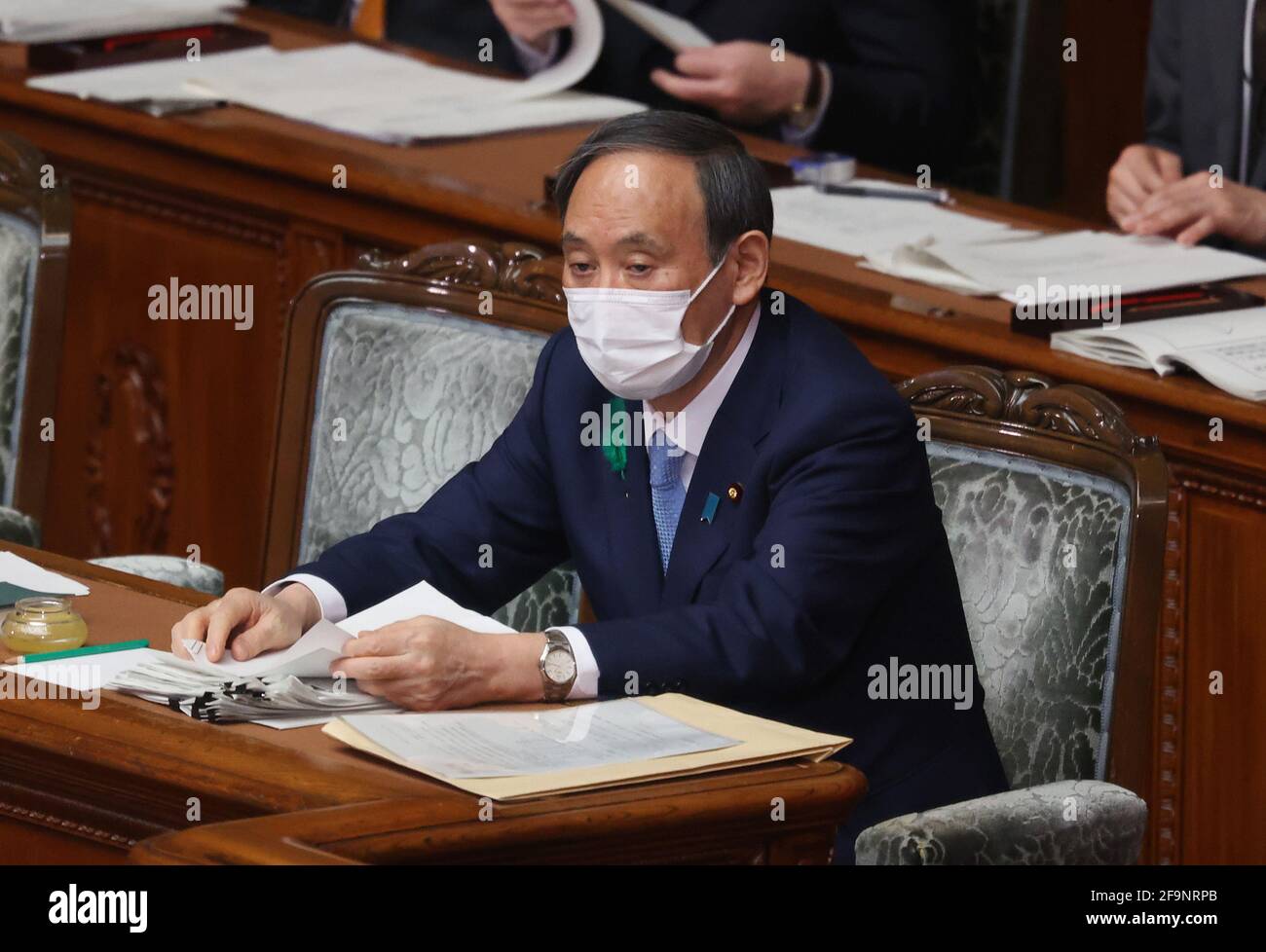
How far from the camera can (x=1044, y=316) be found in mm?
3072

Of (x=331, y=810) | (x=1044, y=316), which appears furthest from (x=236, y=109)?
(x=331, y=810)

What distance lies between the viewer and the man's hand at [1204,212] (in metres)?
3.49

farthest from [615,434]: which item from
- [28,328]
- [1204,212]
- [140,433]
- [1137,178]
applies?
[140,433]

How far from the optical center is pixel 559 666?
82.7 inches

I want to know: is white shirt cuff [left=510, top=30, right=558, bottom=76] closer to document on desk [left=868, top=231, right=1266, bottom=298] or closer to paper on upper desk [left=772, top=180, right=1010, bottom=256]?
paper on upper desk [left=772, top=180, right=1010, bottom=256]

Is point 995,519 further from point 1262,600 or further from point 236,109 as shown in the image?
point 236,109

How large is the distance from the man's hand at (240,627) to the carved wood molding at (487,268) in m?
0.71

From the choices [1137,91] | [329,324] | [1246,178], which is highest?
[1137,91]

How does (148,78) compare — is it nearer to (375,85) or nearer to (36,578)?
(375,85)

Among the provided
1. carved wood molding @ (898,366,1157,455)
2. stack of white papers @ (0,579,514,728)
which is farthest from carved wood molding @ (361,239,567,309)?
stack of white papers @ (0,579,514,728)

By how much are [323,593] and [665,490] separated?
385 millimetres

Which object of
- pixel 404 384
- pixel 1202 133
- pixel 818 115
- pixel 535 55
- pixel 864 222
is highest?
pixel 535 55

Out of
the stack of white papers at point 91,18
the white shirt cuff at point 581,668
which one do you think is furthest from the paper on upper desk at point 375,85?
the white shirt cuff at point 581,668
